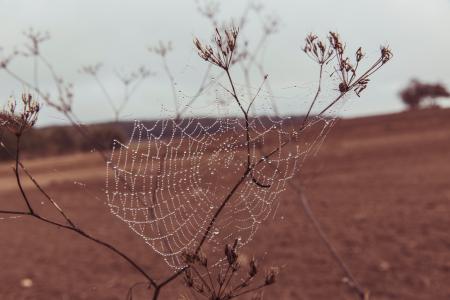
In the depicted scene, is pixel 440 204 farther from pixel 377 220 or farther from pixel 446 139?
pixel 446 139

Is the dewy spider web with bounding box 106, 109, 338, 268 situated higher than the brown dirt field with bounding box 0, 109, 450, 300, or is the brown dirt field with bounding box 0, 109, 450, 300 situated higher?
the dewy spider web with bounding box 106, 109, 338, 268

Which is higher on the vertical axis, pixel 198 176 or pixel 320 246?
pixel 198 176

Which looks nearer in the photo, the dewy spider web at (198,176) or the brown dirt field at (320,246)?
the dewy spider web at (198,176)

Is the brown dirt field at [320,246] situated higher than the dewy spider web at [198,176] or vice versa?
the dewy spider web at [198,176]

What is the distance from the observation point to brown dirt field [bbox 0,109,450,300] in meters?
8.34

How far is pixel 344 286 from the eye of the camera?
8.14m

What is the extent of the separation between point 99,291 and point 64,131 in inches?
1921

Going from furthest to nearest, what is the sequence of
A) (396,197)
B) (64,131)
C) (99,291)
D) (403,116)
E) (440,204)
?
(64,131)
(403,116)
(396,197)
(440,204)
(99,291)

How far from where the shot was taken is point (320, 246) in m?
10.1

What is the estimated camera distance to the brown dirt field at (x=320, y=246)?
834 cm

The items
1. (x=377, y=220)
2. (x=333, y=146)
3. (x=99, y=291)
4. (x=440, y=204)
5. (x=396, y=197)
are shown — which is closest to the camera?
(x=99, y=291)

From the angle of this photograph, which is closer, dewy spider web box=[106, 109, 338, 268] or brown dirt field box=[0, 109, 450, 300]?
dewy spider web box=[106, 109, 338, 268]

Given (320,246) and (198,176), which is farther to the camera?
(320,246)

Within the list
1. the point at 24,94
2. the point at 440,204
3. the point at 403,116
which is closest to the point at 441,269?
the point at 440,204
